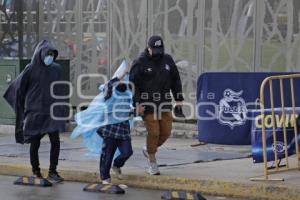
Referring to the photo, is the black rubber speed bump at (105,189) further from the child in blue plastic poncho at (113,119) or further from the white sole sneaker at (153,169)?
the white sole sneaker at (153,169)

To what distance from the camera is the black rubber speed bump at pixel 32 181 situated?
927 centimetres

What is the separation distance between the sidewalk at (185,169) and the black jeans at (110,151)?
1.39 ft

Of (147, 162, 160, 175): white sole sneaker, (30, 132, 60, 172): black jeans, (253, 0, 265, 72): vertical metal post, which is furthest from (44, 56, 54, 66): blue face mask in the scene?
(253, 0, 265, 72): vertical metal post

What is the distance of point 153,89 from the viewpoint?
29.9ft

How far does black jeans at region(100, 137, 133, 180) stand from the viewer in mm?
8922

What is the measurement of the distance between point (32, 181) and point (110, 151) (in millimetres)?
1217

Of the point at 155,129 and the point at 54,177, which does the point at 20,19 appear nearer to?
the point at 54,177

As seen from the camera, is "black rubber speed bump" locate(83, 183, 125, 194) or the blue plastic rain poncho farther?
the blue plastic rain poncho

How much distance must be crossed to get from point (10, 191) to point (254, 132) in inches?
124

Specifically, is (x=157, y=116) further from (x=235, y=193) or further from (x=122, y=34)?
(x=122, y=34)

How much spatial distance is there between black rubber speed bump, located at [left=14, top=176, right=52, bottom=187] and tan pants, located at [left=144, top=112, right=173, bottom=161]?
1400 mm

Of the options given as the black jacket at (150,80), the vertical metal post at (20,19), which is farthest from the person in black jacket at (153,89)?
the vertical metal post at (20,19)

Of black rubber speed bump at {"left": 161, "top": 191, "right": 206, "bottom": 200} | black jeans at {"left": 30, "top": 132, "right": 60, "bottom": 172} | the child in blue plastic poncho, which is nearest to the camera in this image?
black rubber speed bump at {"left": 161, "top": 191, "right": 206, "bottom": 200}

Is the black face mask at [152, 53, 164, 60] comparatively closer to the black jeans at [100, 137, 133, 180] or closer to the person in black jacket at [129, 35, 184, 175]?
the person in black jacket at [129, 35, 184, 175]
